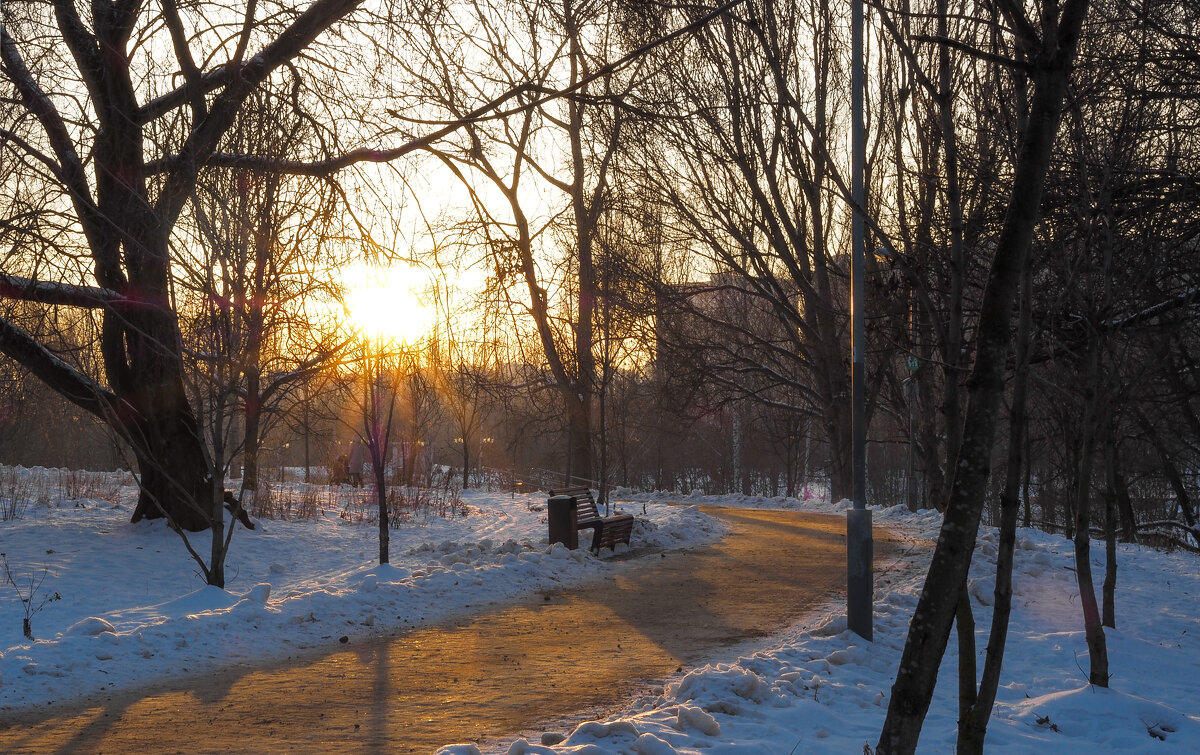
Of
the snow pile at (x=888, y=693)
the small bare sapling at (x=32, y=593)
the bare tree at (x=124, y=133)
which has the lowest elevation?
the snow pile at (x=888, y=693)

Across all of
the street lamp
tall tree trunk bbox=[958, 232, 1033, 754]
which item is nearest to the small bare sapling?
the street lamp

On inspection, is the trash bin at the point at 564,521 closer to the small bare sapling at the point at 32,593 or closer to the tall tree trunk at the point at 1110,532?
the small bare sapling at the point at 32,593

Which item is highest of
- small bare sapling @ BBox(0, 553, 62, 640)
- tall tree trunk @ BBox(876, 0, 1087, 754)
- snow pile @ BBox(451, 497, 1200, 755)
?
tall tree trunk @ BBox(876, 0, 1087, 754)

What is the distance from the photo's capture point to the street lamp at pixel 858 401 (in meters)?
8.40

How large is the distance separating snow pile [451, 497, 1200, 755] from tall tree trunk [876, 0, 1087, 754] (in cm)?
185

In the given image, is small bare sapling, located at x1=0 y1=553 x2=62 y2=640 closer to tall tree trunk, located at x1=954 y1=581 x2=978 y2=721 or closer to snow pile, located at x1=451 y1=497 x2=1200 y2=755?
snow pile, located at x1=451 y1=497 x2=1200 y2=755

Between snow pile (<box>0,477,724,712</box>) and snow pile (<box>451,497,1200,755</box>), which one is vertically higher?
snow pile (<box>0,477,724,712</box>)

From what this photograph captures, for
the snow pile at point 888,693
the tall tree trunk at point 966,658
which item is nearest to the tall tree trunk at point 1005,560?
the tall tree trunk at point 966,658

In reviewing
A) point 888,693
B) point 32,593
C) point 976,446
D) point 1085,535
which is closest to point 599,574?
point 888,693

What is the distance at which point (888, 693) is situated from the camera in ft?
22.0

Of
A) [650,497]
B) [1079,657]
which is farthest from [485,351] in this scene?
[650,497]

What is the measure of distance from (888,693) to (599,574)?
20.7ft

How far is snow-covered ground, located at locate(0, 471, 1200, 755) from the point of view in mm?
5965

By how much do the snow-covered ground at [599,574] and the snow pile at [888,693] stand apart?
0.07ft
